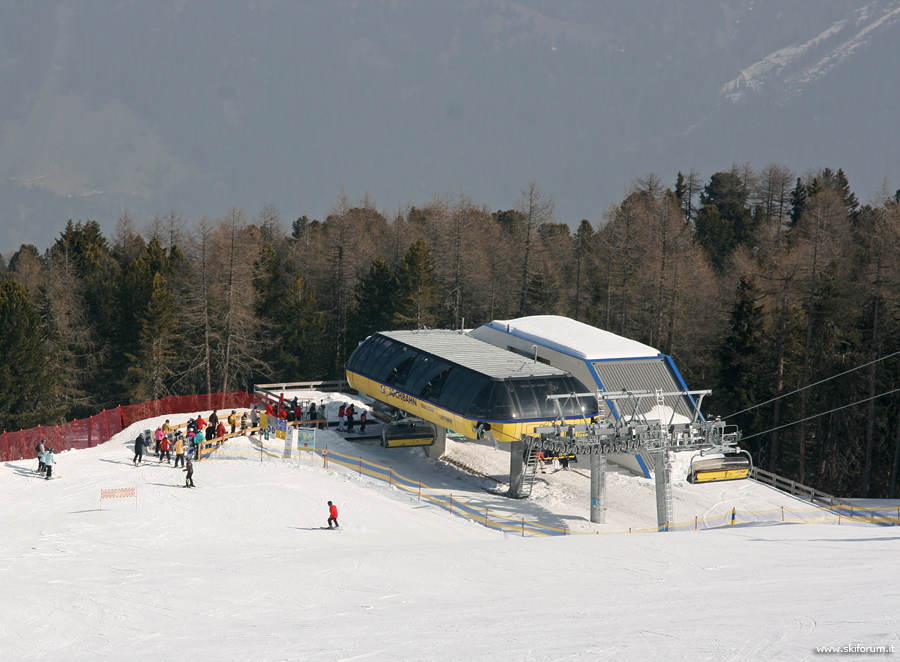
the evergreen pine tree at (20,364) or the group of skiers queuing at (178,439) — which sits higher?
the evergreen pine tree at (20,364)

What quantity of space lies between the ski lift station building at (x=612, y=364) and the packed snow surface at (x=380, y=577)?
16.8 ft

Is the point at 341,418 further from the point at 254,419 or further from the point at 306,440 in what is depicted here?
the point at 306,440

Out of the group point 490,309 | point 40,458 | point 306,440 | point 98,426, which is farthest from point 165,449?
point 490,309

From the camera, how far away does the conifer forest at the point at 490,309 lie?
153ft

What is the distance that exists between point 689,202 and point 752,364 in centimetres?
6543

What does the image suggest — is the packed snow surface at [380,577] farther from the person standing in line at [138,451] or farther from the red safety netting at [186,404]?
the red safety netting at [186,404]

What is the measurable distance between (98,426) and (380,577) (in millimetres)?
23431

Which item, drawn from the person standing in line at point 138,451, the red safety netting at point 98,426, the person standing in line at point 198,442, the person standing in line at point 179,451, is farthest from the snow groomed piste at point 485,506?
the red safety netting at point 98,426

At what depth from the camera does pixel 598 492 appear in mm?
31688

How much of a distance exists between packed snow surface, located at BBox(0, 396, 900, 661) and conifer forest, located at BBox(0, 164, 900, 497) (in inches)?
648

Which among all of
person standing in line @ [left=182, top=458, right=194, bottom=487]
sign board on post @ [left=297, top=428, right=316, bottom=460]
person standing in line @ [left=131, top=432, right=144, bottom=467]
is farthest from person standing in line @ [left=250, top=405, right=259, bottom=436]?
person standing in line @ [left=182, top=458, right=194, bottom=487]

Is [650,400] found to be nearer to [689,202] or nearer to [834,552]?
[834,552]

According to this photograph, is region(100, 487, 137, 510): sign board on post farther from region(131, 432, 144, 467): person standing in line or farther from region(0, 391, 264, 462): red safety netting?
region(0, 391, 264, 462): red safety netting

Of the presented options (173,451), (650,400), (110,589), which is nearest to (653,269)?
(650,400)
